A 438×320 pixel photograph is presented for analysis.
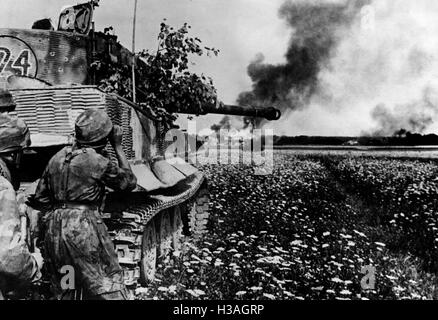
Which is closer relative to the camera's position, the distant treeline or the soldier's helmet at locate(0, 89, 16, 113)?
the soldier's helmet at locate(0, 89, 16, 113)

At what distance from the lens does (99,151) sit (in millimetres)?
4352

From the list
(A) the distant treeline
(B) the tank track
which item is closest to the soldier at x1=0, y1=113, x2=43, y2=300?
(B) the tank track

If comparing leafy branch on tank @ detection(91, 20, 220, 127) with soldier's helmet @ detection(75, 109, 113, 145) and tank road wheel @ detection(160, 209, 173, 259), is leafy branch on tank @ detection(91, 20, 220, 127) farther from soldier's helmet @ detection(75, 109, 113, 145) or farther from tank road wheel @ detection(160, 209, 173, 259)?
soldier's helmet @ detection(75, 109, 113, 145)

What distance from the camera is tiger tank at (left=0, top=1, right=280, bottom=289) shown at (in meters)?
5.28

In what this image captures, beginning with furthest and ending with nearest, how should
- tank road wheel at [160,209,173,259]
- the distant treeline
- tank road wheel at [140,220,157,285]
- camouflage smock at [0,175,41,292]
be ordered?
the distant treeline, tank road wheel at [160,209,173,259], tank road wheel at [140,220,157,285], camouflage smock at [0,175,41,292]

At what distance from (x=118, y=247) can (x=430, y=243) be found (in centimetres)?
410

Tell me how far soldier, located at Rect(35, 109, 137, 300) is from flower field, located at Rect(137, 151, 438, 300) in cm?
103

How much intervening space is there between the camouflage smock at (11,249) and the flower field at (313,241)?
5.99 feet

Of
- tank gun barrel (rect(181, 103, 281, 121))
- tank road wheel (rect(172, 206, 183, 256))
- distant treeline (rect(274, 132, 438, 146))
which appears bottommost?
tank road wheel (rect(172, 206, 183, 256))

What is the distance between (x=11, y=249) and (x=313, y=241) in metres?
4.69

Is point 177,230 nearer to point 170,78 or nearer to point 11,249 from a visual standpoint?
point 170,78

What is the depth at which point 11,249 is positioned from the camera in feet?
11.3

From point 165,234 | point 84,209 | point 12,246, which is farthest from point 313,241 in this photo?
point 12,246
